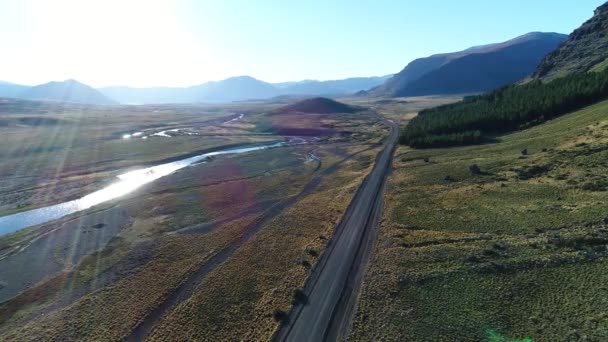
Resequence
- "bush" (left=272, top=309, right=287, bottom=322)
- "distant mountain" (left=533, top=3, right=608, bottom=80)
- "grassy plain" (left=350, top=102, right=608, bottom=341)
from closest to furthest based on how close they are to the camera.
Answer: "grassy plain" (left=350, top=102, right=608, bottom=341), "bush" (left=272, top=309, right=287, bottom=322), "distant mountain" (left=533, top=3, right=608, bottom=80)

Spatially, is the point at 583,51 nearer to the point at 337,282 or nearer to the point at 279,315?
the point at 337,282

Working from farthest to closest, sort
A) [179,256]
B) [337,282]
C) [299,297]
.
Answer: [179,256], [337,282], [299,297]

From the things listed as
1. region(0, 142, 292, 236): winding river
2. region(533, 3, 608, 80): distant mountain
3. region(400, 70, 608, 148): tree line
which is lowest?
region(0, 142, 292, 236): winding river

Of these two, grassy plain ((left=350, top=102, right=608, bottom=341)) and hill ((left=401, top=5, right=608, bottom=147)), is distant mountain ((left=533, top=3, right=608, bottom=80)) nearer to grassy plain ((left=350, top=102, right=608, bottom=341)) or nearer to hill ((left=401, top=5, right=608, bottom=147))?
hill ((left=401, top=5, right=608, bottom=147))

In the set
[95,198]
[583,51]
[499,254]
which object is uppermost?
[583,51]

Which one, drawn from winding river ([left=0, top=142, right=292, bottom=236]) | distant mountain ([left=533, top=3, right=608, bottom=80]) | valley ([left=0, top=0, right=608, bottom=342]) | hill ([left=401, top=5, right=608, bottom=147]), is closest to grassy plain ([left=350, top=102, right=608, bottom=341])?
valley ([left=0, top=0, right=608, bottom=342])

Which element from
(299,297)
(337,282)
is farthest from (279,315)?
(337,282)

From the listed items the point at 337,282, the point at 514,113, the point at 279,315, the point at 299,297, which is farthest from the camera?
the point at 514,113
